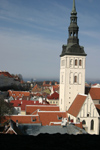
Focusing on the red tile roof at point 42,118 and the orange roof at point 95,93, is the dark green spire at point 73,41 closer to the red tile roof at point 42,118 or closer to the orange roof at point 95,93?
the orange roof at point 95,93

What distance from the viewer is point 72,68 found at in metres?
38.3

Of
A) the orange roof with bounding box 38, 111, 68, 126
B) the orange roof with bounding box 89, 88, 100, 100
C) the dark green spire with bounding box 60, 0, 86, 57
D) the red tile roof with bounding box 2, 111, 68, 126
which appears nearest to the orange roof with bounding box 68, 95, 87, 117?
the red tile roof with bounding box 2, 111, 68, 126

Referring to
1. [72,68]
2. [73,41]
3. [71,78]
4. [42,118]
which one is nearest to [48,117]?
[42,118]

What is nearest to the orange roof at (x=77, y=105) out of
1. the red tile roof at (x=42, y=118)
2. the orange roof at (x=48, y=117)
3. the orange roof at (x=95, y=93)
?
the red tile roof at (x=42, y=118)

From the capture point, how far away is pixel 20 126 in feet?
80.3

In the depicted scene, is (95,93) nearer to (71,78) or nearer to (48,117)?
(71,78)

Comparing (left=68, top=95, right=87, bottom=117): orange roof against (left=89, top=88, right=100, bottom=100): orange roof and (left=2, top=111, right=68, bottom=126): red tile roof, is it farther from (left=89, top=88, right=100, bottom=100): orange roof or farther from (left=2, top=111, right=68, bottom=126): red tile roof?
(left=89, top=88, right=100, bottom=100): orange roof

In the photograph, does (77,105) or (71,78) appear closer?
(77,105)

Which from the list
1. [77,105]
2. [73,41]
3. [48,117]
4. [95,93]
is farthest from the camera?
[95,93]

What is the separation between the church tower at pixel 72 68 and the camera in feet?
125
